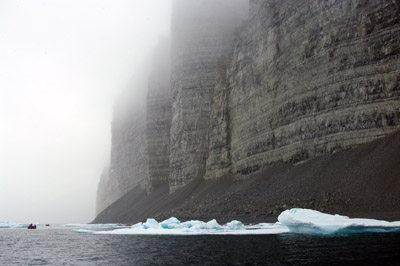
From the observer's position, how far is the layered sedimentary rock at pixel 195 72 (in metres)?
76.3

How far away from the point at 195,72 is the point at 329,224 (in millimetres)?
62521

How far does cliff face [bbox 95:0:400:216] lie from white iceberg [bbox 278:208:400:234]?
19447 mm

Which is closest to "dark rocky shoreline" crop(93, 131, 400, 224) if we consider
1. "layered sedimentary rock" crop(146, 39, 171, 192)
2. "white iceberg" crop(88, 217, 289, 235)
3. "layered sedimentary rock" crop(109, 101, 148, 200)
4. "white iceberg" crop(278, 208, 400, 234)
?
"white iceberg" crop(278, 208, 400, 234)

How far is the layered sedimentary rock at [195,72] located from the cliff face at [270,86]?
22cm

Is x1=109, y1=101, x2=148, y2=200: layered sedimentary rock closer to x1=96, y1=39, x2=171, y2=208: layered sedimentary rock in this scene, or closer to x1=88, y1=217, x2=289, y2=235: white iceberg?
x1=96, y1=39, x2=171, y2=208: layered sedimentary rock

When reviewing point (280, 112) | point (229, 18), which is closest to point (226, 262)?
point (280, 112)

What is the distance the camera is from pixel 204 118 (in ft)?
252

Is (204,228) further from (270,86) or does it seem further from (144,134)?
(144,134)

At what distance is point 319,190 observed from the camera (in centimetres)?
3788

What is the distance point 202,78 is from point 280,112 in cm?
3035

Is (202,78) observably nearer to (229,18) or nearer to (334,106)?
(229,18)

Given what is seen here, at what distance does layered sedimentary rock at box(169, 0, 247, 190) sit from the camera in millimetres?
76312

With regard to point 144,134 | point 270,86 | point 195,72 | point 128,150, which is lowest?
point 270,86

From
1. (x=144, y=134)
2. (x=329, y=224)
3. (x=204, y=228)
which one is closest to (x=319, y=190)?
(x=204, y=228)
